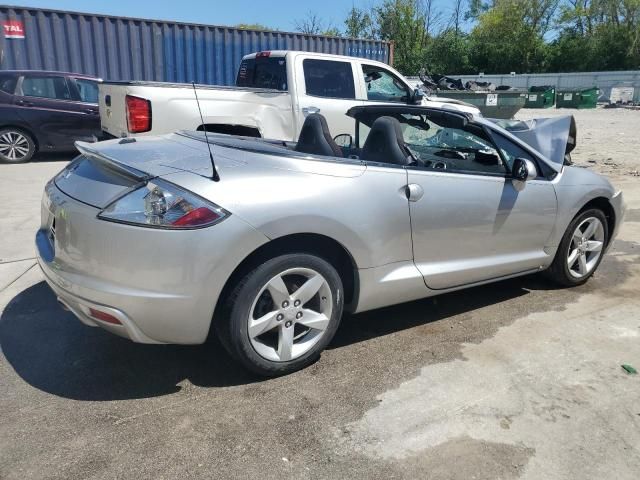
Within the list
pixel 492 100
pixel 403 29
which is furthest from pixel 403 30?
pixel 492 100

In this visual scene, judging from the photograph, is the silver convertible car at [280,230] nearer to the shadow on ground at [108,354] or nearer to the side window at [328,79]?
the shadow on ground at [108,354]

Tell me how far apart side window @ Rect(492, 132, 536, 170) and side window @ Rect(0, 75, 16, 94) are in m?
9.35

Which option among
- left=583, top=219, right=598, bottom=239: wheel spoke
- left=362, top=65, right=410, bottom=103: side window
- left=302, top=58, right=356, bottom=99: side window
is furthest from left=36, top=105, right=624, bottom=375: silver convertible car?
left=362, top=65, right=410, bottom=103: side window

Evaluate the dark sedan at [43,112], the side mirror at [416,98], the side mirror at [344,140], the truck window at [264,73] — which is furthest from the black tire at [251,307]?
the dark sedan at [43,112]

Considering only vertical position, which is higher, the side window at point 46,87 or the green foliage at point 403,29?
the green foliage at point 403,29

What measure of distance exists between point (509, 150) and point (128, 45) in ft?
38.2

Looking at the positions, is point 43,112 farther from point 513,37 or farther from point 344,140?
point 513,37

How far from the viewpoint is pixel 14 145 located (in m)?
10.0

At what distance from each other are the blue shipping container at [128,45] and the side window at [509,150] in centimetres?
1134

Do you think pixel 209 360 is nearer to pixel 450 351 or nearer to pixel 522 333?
pixel 450 351

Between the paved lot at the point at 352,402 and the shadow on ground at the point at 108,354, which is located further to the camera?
the shadow on ground at the point at 108,354

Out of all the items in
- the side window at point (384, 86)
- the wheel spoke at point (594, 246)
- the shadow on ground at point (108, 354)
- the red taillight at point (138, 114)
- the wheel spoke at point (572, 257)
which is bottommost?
the shadow on ground at point (108, 354)

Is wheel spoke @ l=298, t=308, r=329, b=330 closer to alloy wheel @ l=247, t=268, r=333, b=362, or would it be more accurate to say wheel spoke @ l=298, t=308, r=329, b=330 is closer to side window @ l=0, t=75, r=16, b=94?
alloy wheel @ l=247, t=268, r=333, b=362

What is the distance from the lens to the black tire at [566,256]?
439 centimetres
